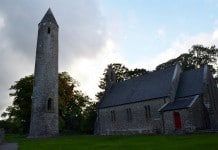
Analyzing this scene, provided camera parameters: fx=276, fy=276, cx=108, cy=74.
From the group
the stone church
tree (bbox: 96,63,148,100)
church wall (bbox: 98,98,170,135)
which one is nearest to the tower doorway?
the stone church

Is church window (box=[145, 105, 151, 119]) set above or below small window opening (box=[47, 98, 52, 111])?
below

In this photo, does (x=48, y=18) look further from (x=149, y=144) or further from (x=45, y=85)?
(x=149, y=144)

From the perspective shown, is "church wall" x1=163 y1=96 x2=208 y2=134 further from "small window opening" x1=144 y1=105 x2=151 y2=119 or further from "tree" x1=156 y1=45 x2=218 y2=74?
"tree" x1=156 y1=45 x2=218 y2=74

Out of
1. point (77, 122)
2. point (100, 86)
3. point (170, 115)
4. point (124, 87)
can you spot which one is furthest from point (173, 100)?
point (100, 86)

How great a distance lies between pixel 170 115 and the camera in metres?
32.8

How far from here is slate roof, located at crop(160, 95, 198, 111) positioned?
104 ft

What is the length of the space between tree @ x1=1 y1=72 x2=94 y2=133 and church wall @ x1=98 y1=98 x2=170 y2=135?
919 centimetres

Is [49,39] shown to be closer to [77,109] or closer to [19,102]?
[19,102]

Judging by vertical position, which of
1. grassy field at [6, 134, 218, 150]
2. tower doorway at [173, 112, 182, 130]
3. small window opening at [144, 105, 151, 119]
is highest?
small window opening at [144, 105, 151, 119]

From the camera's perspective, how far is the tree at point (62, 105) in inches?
1865

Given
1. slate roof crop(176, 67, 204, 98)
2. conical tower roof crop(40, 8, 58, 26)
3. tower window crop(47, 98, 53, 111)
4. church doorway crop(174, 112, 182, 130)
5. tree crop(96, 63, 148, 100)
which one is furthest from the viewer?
tree crop(96, 63, 148, 100)

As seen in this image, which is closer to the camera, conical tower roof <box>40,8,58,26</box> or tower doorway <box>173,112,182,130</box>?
tower doorway <box>173,112,182,130</box>

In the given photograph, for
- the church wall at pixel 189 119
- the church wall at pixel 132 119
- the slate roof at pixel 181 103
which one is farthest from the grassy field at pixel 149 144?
the church wall at pixel 132 119

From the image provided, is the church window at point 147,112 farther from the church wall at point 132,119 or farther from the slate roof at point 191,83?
the slate roof at point 191,83
